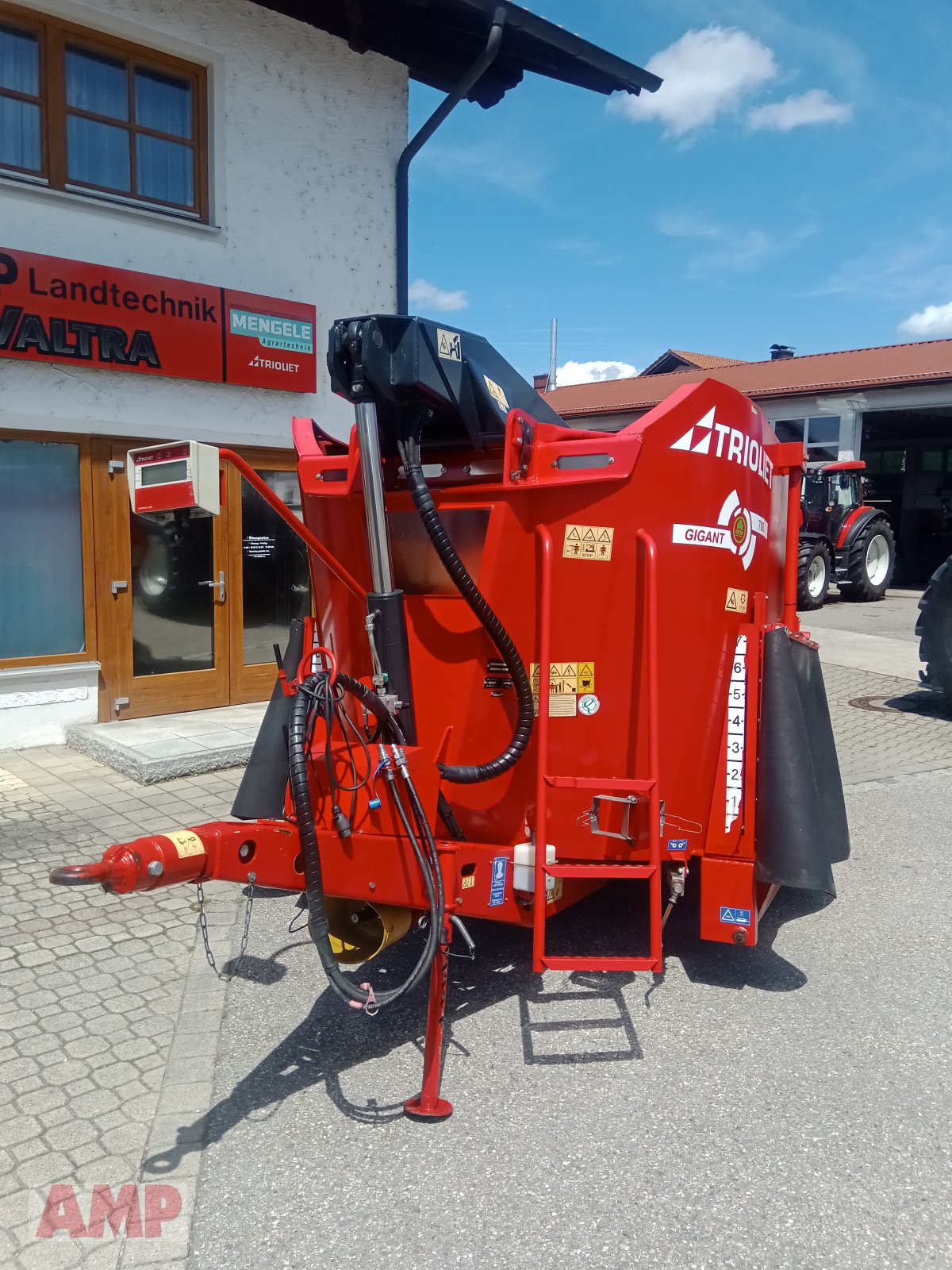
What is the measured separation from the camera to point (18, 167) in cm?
664

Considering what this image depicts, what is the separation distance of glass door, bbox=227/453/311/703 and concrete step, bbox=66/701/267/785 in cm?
56

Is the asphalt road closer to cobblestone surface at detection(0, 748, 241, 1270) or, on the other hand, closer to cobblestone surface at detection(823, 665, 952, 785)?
cobblestone surface at detection(0, 748, 241, 1270)

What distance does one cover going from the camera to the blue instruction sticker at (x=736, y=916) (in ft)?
12.4

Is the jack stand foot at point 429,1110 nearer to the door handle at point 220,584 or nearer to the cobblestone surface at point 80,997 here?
the cobblestone surface at point 80,997

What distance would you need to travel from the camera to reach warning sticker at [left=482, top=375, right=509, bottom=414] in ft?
11.5

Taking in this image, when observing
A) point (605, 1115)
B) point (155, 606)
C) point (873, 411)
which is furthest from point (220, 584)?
point (873, 411)

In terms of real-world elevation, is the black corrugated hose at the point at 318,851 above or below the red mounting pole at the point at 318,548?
below

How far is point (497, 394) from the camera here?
3.56 metres

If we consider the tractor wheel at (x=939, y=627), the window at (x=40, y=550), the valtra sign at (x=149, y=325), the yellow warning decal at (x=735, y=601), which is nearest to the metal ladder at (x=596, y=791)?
the yellow warning decal at (x=735, y=601)

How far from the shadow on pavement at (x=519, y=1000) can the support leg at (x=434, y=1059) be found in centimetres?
9

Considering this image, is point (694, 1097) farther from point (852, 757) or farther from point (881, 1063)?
point (852, 757)

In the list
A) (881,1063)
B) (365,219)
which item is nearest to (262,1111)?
(881,1063)

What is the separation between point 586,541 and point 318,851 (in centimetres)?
138

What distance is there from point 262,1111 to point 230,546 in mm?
5362
